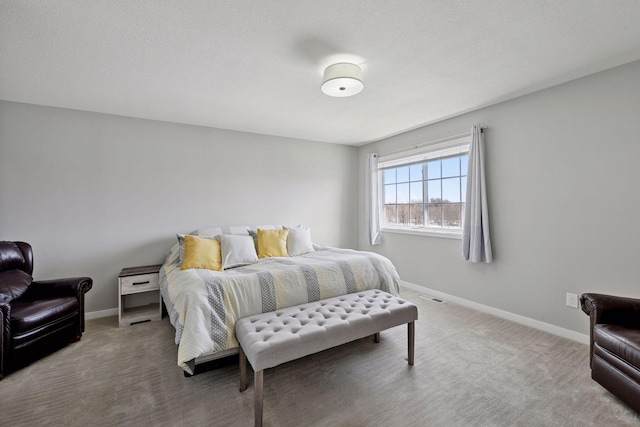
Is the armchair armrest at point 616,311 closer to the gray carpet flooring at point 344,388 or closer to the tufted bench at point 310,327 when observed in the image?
the gray carpet flooring at point 344,388

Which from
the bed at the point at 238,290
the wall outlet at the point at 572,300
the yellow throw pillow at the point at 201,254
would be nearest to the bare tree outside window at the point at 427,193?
the wall outlet at the point at 572,300

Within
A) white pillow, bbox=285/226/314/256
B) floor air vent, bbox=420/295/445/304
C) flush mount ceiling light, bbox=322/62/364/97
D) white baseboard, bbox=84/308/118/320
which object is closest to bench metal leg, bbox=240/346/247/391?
white pillow, bbox=285/226/314/256

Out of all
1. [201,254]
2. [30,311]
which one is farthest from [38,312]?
[201,254]

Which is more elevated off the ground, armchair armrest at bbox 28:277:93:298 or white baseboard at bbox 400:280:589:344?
armchair armrest at bbox 28:277:93:298

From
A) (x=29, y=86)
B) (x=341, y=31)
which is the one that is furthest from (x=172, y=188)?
(x=341, y=31)

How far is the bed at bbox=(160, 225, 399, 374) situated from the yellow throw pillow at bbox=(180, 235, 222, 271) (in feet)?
0.39

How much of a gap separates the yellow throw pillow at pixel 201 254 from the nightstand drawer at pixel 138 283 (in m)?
0.57

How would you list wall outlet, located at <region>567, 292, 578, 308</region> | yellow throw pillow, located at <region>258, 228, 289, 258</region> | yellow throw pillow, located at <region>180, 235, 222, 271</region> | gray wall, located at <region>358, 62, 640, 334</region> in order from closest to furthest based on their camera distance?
gray wall, located at <region>358, 62, 640, 334</region> < wall outlet, located at <region>567, 292, 578, 308</region> < yellow throw pillow, located at <region>180, 235, 222, 271</region> < yellow throw pillow, located at <region>258, 228, 289, 258</region>

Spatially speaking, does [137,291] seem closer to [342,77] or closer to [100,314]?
[100,314]

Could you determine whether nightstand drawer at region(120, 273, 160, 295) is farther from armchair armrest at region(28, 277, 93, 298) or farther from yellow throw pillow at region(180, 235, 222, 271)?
yellow throw pillow at region(180, 235, 222, 271)

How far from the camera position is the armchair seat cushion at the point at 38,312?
1.99 meters

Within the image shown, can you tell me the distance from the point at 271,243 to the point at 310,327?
1.69m

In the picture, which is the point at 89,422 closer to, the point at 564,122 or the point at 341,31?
the point at 341,31

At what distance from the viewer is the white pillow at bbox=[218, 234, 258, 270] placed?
2.87 m
